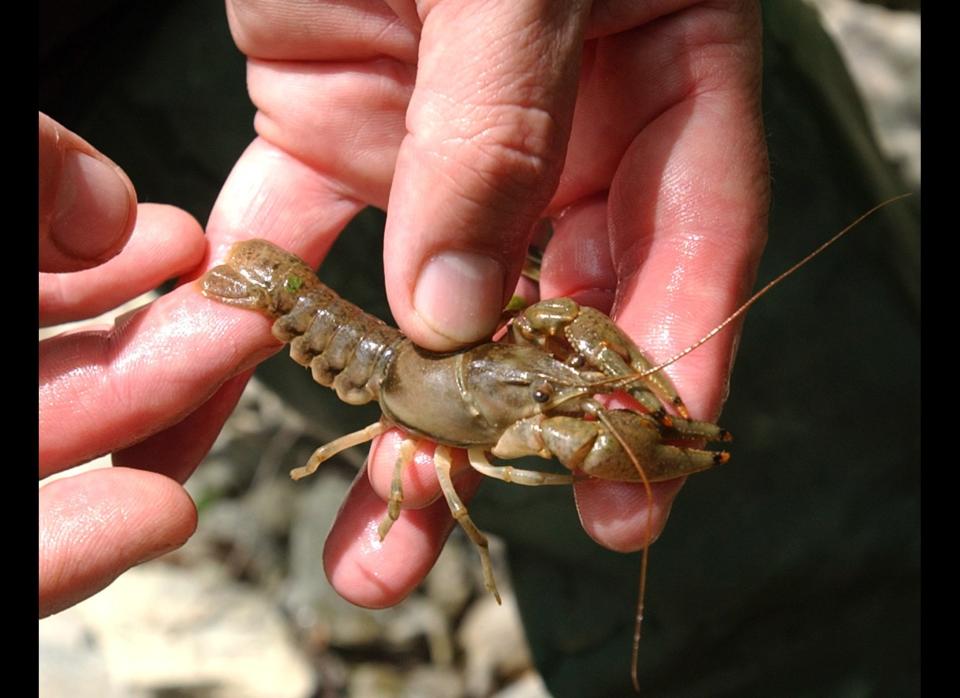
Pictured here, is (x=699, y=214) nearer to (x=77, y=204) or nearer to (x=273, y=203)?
(x=273, y=203)

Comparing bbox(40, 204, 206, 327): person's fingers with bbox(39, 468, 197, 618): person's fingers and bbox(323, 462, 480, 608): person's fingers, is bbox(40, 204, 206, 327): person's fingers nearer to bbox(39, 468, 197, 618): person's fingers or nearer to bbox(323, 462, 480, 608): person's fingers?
bbox(39, 468, 197, 618): person's fingers

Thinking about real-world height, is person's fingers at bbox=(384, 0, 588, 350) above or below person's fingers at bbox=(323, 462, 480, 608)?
above

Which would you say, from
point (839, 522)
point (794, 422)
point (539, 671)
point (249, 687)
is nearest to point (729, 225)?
point (794, 422)

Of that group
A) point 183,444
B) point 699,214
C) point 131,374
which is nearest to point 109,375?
point 131,374

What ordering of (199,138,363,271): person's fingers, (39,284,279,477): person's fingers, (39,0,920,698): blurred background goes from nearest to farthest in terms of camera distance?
(39,284,279,477): person's fingers
(199,138,363,271): person's fingers
(39,0,920,698): blurred background

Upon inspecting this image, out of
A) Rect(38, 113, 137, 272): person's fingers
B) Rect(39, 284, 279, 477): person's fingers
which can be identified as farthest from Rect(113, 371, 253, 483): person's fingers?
Rect(38, 113, 137, 272): person's fingers

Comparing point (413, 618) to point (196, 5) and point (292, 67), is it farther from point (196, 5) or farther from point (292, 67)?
point (196, 5)
